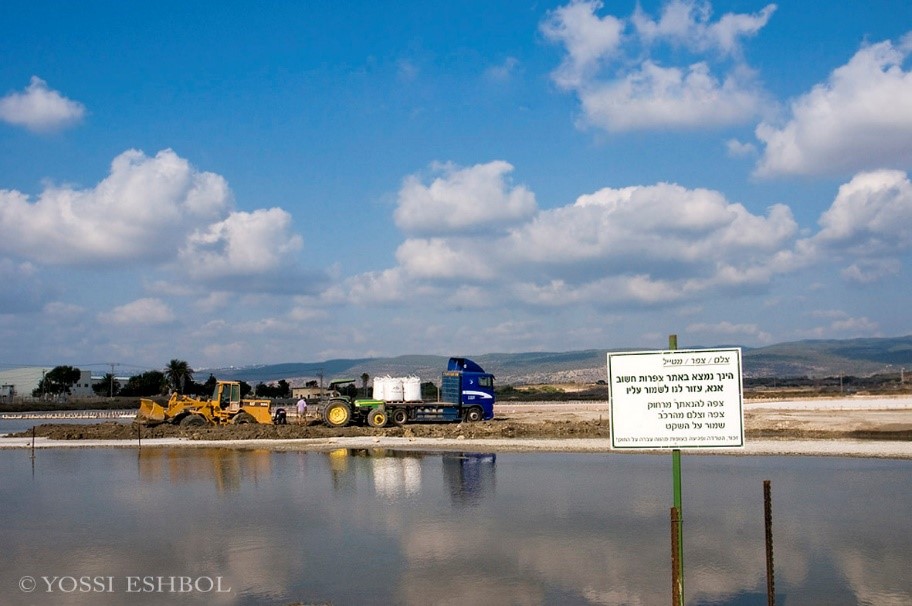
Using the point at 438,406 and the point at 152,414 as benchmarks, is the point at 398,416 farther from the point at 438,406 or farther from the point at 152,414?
the point at 152,414

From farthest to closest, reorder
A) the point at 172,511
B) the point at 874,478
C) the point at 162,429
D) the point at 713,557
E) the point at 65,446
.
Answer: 1. the point at 162,429
2. the point at 65,446
3. the point at 874,478
4. the point at 172,511
5. the point at 713,557

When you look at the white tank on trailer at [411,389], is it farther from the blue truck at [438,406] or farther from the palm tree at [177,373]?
the palm tree at [177,373]

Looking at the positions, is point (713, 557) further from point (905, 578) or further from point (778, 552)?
point (905, 578)

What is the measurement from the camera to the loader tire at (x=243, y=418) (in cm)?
4431

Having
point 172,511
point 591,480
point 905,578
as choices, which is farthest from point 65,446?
point 905,578

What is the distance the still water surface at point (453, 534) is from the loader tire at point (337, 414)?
52.7 feet

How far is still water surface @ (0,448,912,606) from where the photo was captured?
1227 cm

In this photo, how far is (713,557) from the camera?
558 inches

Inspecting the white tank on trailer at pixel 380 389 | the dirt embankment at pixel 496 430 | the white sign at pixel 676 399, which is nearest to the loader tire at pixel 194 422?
the dirt embankment at pixel 496 430

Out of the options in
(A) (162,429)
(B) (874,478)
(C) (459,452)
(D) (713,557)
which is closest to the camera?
Answer: (D) (713,557)

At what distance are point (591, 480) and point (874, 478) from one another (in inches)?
311

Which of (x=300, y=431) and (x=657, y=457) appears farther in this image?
(x=300, y=431)

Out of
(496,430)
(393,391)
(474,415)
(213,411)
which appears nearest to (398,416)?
(393,391)

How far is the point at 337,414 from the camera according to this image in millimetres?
43969
